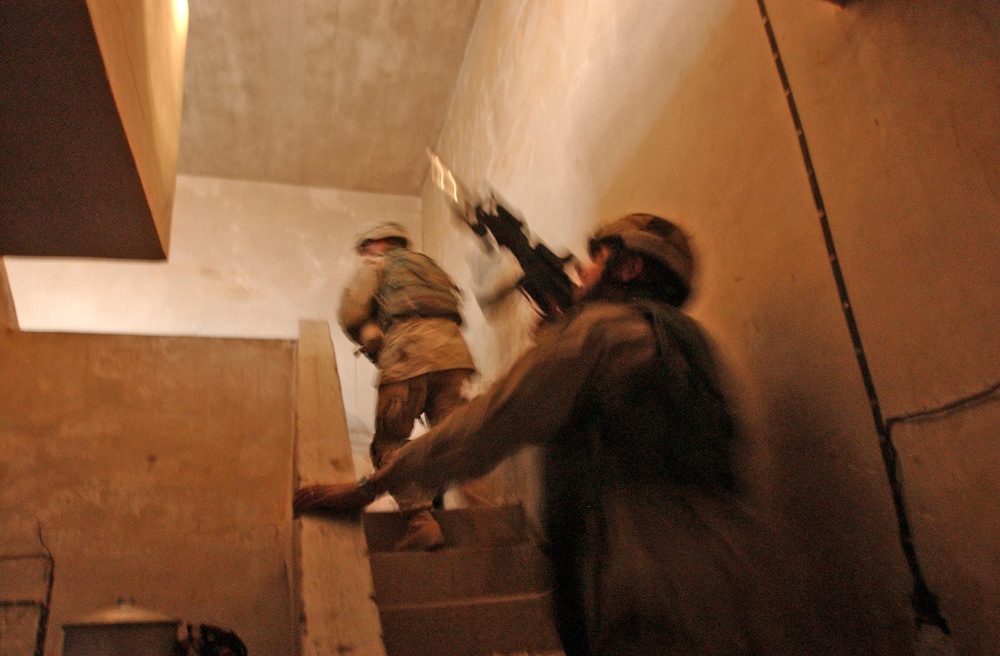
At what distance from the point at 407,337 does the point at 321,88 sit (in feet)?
12.7

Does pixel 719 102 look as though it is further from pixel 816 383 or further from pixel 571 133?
pixel 571 133

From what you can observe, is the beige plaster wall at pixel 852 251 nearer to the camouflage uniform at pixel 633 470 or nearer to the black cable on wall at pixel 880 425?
the black cable on wall at pixel 880 425

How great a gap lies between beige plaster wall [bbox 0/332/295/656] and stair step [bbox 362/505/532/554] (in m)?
0.35

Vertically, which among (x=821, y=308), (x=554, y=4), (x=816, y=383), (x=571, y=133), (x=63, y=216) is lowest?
(x=816, y=383)

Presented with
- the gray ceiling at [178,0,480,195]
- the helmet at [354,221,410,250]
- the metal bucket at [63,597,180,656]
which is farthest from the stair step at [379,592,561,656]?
the gray ceiling at [178,0,480,195]

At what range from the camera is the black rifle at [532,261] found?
2.30m

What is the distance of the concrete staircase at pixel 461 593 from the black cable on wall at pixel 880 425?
1014 mm

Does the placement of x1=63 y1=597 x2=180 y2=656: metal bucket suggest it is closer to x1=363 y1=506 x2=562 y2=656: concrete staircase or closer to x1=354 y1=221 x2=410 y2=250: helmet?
x1=363 y1=506 x2=562 y2=656: concrete staircase

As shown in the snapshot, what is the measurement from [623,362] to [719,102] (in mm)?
1174

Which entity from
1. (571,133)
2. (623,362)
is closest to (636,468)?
(623,362)

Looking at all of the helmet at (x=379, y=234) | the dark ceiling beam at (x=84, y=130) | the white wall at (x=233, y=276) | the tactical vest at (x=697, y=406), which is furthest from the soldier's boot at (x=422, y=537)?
the white wall at (x=233, y=276)

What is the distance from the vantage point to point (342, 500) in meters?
1.72

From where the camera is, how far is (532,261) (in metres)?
2.41

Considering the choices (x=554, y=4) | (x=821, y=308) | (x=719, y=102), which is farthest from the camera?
(x=554, y=4)
